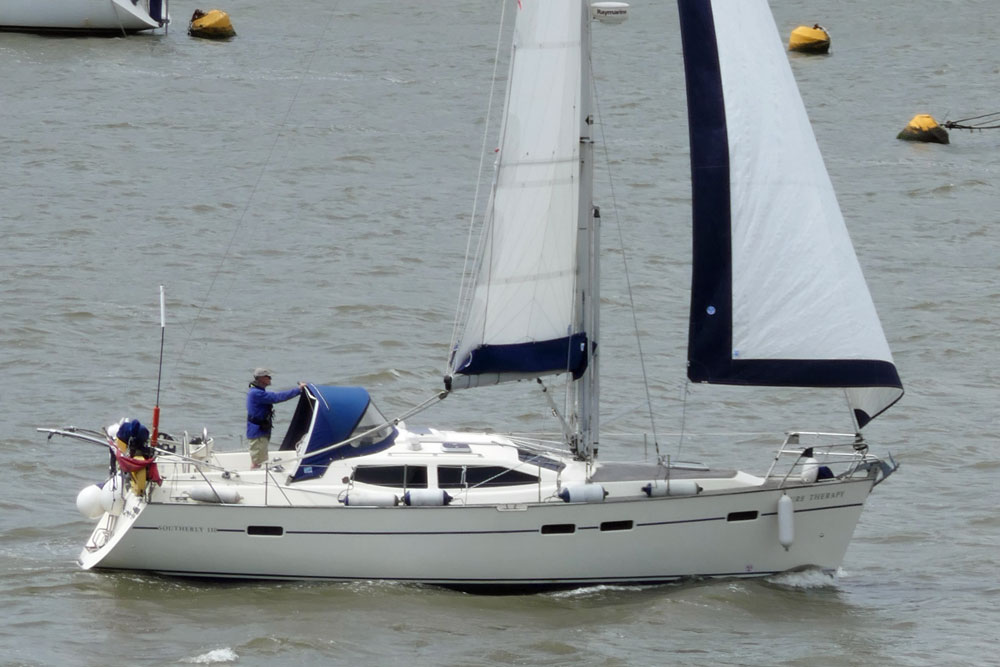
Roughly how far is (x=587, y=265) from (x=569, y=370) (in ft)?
3.50

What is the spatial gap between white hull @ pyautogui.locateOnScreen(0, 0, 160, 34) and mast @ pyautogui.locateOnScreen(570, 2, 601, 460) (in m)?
36.6

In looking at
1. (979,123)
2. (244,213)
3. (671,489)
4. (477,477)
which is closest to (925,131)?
(979,123)

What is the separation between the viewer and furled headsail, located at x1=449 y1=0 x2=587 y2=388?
634 inches

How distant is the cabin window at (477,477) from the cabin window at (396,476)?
0.62 ft

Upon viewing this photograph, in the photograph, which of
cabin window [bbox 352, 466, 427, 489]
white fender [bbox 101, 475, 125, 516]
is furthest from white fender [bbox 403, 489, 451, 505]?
white fender [bbox 101, 475, 125, 516]

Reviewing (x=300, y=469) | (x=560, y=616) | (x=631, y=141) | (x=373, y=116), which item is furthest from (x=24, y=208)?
(x=560, y=616)

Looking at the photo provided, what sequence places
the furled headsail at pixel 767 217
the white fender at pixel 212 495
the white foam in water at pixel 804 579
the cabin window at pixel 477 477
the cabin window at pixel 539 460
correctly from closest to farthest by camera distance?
the white fender at pixel 212 495 < the furled headsail at pixel 767 217 < the cabin window at pixel 477 477 < the cabin window at pixel 539 460 < the white foam in water at pixel 804 579

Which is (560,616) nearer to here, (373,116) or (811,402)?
(811,402)

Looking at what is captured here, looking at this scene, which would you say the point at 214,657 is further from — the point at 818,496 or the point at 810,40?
the point at 810,40

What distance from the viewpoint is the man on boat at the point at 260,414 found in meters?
16.9

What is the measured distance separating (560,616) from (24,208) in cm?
1977

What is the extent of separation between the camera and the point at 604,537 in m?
16.2

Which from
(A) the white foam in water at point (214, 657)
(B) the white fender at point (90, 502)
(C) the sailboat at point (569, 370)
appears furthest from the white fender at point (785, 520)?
(B) the white fender at point (90, 502)

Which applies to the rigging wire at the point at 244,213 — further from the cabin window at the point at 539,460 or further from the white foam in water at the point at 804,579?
the white foam in water at the point at 804,579
